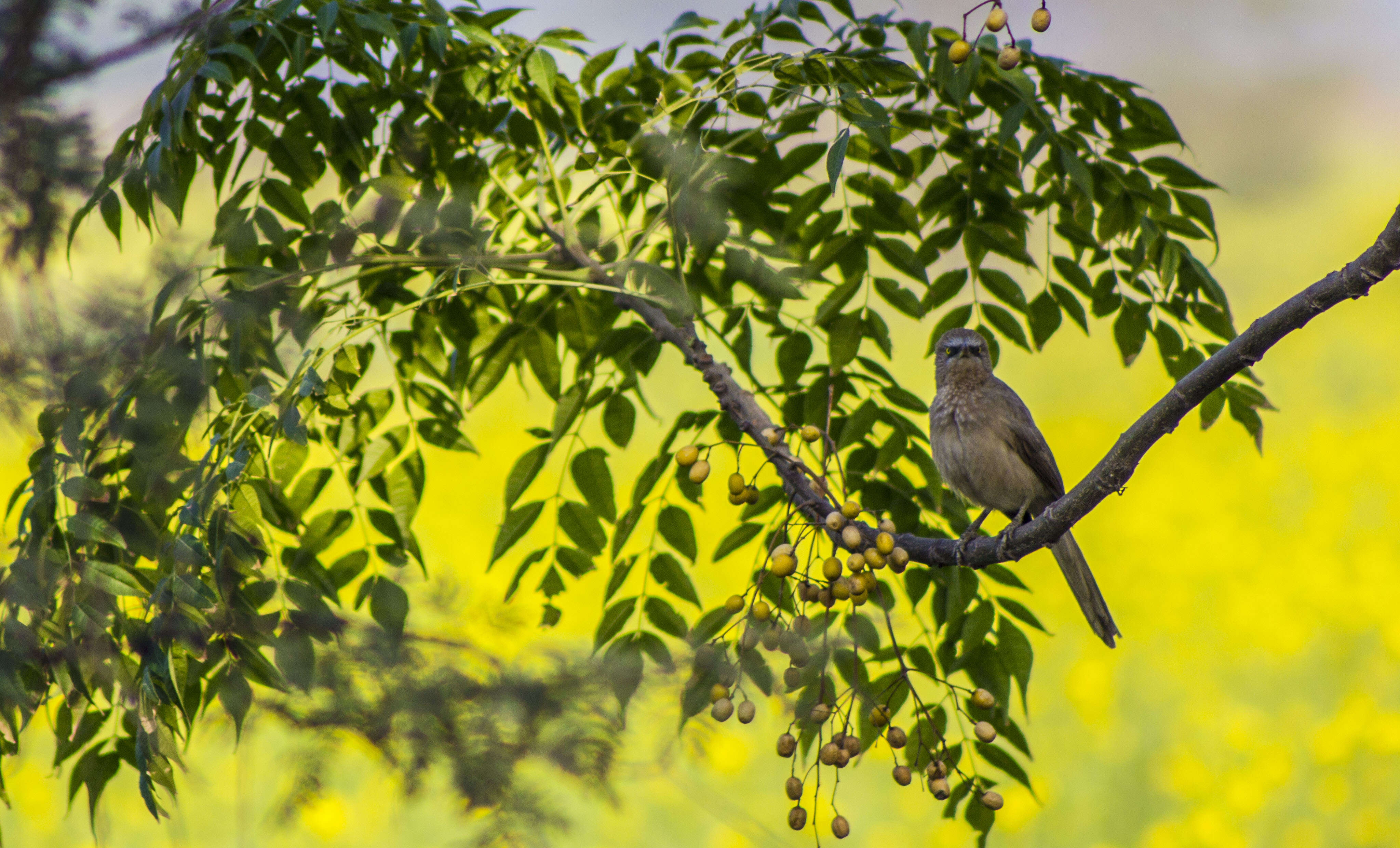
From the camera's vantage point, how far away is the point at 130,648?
5.73ft

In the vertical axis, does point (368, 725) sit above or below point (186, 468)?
below

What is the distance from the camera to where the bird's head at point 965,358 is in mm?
3352

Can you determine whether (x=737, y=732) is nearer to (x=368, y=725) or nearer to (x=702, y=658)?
(x=702, y=658)

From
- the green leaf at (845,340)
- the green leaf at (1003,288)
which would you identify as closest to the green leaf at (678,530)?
the green leaf at (845,340)

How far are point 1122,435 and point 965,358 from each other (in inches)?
59.1

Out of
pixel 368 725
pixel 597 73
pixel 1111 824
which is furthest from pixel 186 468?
pixel 1111 824

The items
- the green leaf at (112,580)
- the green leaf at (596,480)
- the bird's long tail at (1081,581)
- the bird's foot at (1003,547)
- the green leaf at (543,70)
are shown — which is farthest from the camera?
the bird's long tail at (1081,581)

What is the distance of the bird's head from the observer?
335 cm

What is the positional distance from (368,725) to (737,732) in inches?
181

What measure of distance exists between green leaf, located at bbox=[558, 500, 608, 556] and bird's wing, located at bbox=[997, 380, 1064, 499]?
55.2 inches

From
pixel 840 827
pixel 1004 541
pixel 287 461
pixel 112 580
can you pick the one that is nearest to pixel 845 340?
pixel 1004 541

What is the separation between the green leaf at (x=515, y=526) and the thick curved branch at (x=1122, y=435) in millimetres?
512

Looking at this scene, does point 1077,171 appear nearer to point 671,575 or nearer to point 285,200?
point 671,575

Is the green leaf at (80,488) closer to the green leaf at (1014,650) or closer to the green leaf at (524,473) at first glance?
the green leaf at (524,473)
